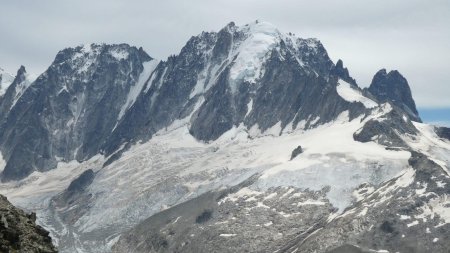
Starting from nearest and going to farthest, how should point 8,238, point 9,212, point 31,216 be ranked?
point 8,238 → point 9,212 → point 31,216

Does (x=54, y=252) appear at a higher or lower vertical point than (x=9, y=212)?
lower

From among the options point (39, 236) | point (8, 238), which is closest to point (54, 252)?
point (39, 236)

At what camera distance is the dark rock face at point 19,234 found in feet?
184

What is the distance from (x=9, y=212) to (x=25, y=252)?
13.7ft

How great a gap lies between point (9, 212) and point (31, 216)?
235 inches

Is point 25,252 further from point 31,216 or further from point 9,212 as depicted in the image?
point 31,216

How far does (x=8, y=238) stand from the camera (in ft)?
186

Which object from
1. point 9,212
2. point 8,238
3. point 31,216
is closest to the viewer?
point 8,238

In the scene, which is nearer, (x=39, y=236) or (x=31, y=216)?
(x=39, y=236)

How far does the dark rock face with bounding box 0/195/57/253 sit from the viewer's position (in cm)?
5616

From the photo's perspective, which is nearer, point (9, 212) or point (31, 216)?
point (9, 212)

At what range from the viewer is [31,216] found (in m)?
66.2

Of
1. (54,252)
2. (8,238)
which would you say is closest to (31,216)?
(54,252)

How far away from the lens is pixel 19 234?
193 ft
